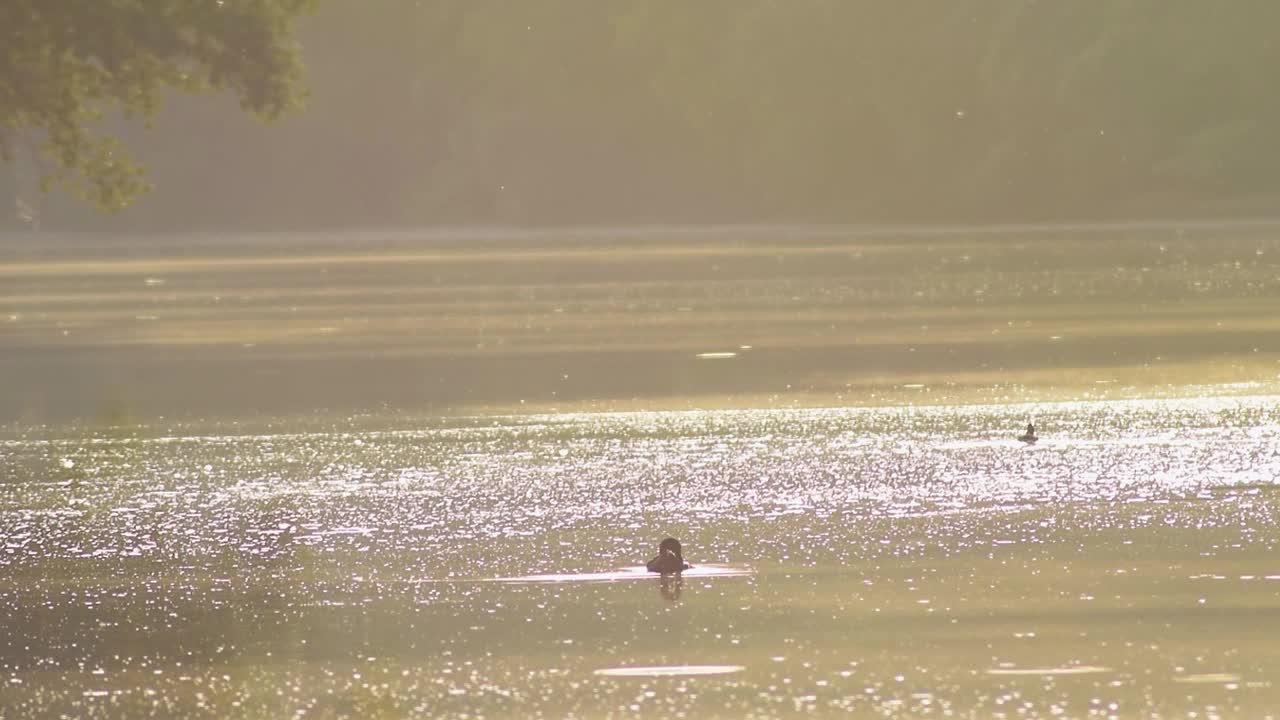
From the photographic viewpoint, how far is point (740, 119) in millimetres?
96625

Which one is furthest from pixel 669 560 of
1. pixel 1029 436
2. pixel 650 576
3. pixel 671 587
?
pixel 1029 436

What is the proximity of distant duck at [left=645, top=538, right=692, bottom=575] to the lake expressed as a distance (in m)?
0.10

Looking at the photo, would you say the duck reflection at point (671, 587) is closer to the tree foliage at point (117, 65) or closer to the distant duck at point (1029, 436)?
the distant duck at point (1029, 436)

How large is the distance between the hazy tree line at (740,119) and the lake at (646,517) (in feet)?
176

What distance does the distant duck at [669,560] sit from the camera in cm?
995

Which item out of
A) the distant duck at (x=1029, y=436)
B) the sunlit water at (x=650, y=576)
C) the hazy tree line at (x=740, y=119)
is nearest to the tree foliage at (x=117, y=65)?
the sunlit water at (x=650, y=576)

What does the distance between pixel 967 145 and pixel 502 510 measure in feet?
257

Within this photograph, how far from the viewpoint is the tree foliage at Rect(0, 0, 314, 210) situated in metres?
16.4

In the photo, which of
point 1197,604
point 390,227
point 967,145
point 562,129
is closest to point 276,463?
point 1197,604

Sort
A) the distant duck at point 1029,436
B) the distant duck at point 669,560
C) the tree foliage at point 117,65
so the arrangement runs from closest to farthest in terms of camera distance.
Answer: the distant duck at point 669,560 < the distant duck at point 1029,436 < the tree foliage at point 117,65

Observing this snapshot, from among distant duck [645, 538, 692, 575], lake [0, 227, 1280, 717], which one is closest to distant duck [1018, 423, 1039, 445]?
lake [0, 227, 1280, 717]

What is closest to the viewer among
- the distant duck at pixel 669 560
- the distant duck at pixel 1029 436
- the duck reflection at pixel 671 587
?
Result: the duck reflection at pixel 671 587

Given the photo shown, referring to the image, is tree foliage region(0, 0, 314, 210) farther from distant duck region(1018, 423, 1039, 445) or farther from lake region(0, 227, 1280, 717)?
distant duck region(1018, 423, 1039, 445)

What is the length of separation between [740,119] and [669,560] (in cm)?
8750
